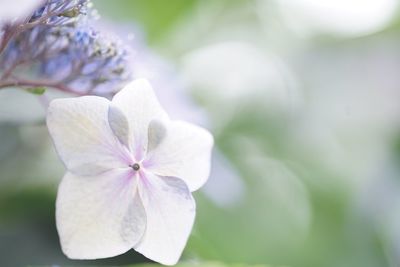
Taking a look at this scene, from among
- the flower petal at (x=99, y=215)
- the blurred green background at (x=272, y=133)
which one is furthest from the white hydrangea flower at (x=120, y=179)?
the blurred green background at (x=272, y=133)

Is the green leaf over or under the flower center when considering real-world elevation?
over

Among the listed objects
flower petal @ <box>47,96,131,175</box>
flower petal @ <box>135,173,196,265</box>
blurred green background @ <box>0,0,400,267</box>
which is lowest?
blurred green background @ <box>0,0,400,267</box>

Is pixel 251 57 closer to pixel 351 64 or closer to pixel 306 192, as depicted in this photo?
pixel 351 64

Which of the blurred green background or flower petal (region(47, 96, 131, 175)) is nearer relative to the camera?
flower petal (region(47, 96, 131, 175))

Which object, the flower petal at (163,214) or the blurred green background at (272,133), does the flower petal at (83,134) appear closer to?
the flower petal at (163,214)

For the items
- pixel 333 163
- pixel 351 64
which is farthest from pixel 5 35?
pixel 351 64

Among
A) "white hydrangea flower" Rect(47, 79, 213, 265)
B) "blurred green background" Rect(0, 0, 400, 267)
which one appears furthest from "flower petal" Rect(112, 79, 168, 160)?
"blurred green background" Rect(0, 0, 400, 267)

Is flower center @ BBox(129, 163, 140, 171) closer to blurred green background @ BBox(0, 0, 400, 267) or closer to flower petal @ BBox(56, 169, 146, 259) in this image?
flower petal @ BBox(56, 169, 146, 259)
